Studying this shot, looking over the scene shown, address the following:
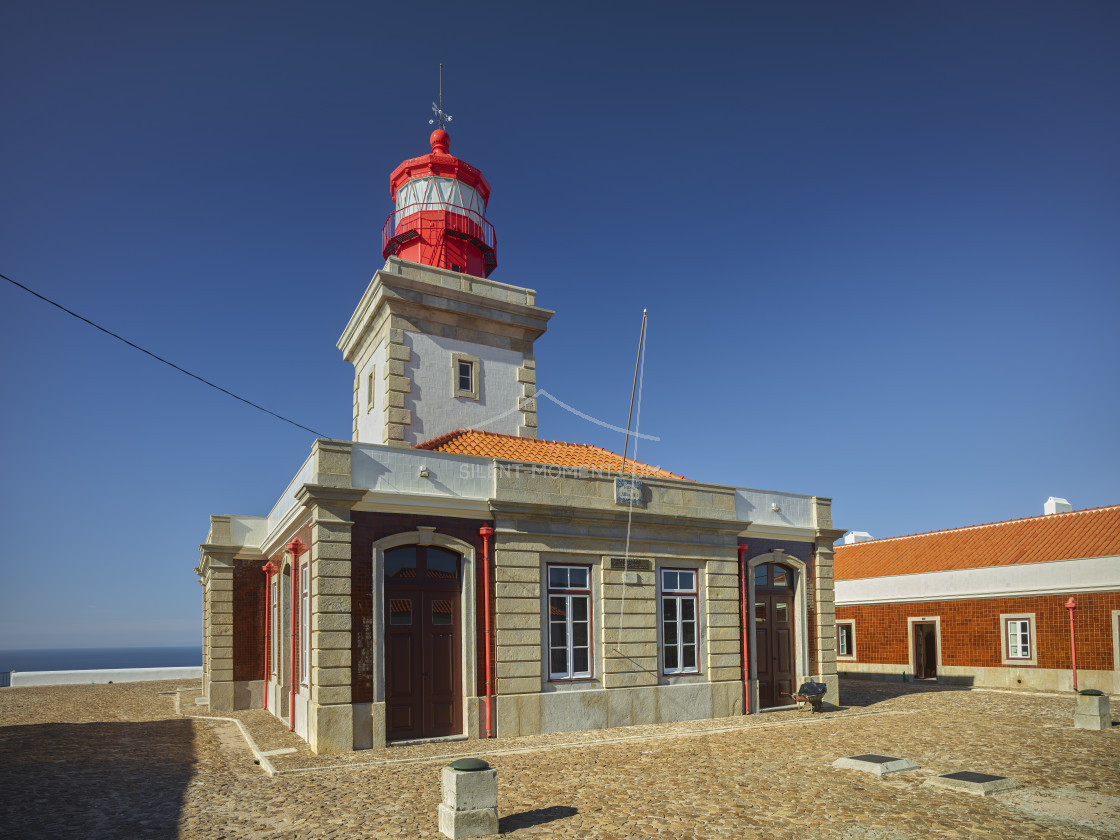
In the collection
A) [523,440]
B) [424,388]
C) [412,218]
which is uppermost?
[412,218]

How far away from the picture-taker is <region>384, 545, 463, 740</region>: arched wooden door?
12750 millimetres

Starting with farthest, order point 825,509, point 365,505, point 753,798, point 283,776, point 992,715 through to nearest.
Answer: point 825,509
point 992,715
point 365,505
point 283,776
point 753,798

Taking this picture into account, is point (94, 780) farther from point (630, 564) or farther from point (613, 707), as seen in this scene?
point (630, 564)

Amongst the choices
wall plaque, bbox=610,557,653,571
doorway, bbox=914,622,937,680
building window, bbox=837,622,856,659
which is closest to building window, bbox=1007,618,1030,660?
doorway, bbox=914,622,937,680

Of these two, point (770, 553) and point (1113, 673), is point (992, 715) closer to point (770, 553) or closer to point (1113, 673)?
point (770, 553)

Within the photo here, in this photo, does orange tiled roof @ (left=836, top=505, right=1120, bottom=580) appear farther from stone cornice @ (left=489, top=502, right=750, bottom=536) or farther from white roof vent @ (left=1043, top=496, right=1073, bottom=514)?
stone cornice @ (left=489, top=502, right=750, bottom=536)

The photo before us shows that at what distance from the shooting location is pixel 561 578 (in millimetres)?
14570

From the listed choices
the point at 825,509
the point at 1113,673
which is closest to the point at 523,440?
the point at 825,509

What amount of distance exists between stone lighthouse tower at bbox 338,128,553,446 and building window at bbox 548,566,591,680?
5.27 m

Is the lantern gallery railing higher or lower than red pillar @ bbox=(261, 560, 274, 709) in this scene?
higher

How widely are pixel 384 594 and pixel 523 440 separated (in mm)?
6234

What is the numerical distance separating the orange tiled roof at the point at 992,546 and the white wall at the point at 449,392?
15.7 m

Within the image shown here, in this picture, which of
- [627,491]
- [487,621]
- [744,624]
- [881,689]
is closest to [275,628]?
[487,621]

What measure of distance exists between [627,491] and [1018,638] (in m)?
14.9
